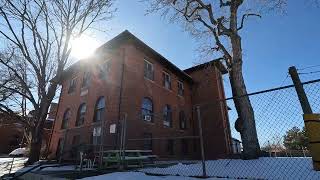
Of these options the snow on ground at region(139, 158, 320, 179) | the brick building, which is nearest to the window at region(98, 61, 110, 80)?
the brick building

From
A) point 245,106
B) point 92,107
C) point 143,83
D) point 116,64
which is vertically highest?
point 116,64

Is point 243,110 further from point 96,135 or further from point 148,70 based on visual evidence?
point 96,135

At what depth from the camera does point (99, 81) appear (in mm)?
17672

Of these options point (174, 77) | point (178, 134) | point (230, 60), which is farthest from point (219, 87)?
point (230, 60)

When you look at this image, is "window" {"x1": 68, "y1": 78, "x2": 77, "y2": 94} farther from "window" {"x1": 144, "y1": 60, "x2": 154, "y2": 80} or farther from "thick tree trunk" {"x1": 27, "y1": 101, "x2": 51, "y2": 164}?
"window" {"x1": 144, "y1": 60, "x2": 154, "y2": 80}

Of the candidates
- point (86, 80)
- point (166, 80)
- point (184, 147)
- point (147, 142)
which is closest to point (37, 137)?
point (86, 80)

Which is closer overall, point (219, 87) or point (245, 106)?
point (245, 106)

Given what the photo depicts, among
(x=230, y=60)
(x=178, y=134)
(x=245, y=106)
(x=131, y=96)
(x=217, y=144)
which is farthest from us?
(x=217, y=144)

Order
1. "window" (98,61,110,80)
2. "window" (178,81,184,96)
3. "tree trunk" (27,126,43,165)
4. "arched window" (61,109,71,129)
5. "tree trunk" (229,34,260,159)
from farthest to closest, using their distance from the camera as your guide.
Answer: "window" (178,81,184,96) < "arched window" (61,109,71,129) < "window" (98,61,110,80) < "tree trunk" (27,126,43,165) < "tree trunk" (229,34,260,159)

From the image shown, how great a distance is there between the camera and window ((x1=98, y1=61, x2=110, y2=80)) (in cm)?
1745

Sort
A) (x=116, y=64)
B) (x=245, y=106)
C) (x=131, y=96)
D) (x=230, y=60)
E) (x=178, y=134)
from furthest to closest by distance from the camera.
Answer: (x=178, y=134) → (x=116, y=64) → (x=131, y=96) → (x=230, y=60) → (x=245, y=106)

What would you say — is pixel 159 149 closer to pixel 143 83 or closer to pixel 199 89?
pixel 143 83

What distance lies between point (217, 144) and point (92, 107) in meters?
12.7

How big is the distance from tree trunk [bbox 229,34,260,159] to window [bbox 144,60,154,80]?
22.9ft
